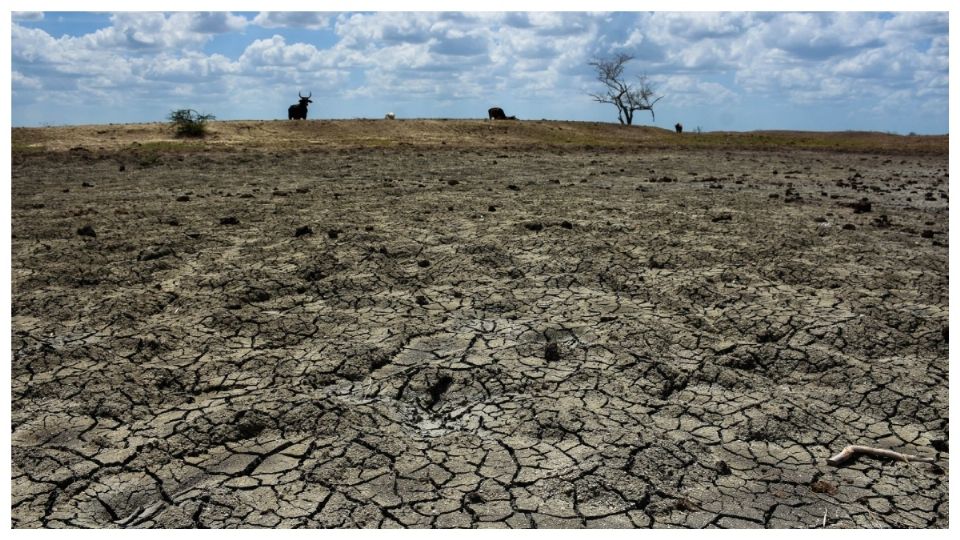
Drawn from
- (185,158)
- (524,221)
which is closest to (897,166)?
(524,221)

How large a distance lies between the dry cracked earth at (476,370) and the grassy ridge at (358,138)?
1431 centimetres

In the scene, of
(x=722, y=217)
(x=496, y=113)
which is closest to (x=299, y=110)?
(x=496, y=113)

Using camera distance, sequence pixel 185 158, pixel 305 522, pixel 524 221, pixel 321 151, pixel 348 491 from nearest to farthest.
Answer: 1. pixel 305 522
2. pixel 348 491
3. pixel 524 221
4. pixel 185 158
5. pixel 321 151

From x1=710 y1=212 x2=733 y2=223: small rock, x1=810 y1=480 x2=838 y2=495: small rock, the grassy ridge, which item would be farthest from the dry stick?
the grassy ridge

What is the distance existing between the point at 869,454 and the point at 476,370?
1932 millimetres

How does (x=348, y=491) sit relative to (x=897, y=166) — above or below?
below

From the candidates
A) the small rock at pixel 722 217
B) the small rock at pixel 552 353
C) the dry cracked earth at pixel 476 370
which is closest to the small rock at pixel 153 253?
the dry cracked earth at pixel 476 370

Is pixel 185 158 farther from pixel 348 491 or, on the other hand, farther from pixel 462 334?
pixel 348 491

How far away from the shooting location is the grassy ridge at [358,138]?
22.3m

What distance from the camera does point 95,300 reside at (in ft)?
18.0

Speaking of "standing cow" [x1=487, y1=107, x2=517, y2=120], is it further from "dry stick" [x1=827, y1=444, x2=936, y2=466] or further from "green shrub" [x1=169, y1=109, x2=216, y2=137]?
"dry stick" [x1=827, y1=444, x2=936, y2=466]

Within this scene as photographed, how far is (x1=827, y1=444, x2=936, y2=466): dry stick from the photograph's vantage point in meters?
3.37

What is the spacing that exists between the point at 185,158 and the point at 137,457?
15342 millimetres

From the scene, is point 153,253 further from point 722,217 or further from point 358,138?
point 358,138
